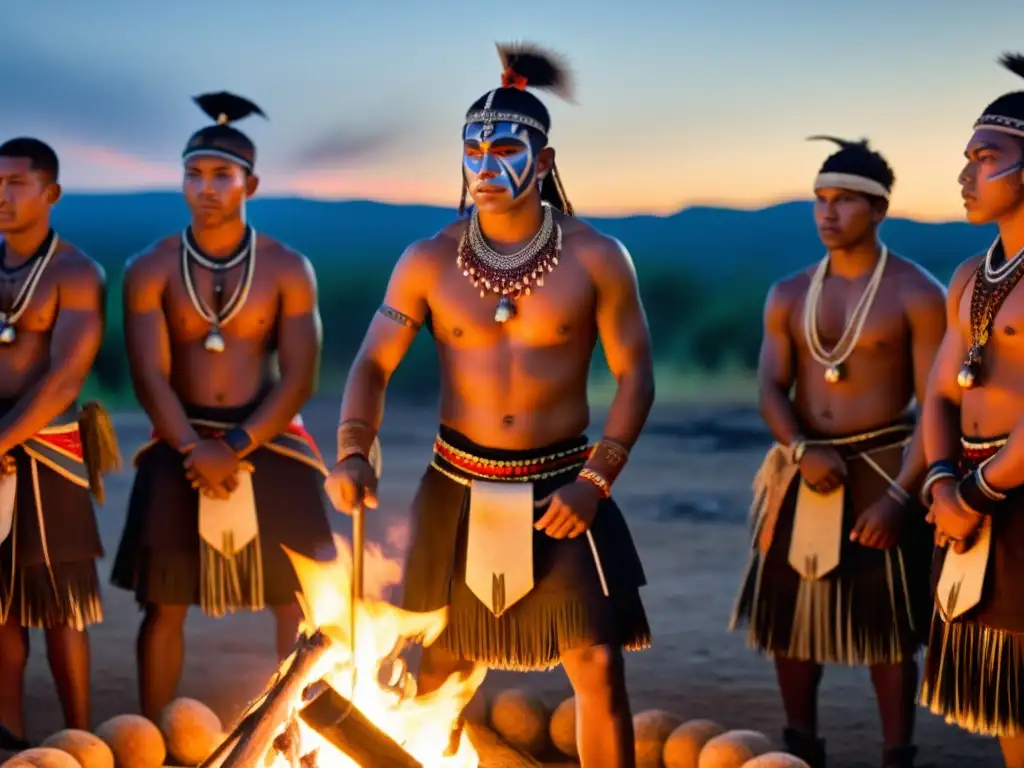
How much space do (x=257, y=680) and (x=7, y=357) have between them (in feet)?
6.16

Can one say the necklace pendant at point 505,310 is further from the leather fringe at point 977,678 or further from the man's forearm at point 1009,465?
the leather fringe at point 977,678

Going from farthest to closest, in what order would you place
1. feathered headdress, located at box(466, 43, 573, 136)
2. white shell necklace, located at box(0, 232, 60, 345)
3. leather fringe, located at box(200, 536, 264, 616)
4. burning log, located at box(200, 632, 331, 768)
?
leather fringe, located at box(200, 536, 264, 616), white shell necklace, located at box(0, 232, 60, 345), feathered headdress, located at box(466, 43, 573, 136), burning log, located at box(200, 632, 331, 768)

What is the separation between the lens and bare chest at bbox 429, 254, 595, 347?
3799 millimetres

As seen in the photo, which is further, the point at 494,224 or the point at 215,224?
the point at 215,224

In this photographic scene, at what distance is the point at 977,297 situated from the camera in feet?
12.6

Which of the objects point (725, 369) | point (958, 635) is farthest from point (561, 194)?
point (725, 369)

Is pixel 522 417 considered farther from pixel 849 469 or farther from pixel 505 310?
pixel 849 469

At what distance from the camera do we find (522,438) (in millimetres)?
3844

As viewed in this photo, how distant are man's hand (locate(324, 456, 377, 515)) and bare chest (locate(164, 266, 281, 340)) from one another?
52.0 inches

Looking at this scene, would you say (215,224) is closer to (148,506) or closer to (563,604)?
(148,506)

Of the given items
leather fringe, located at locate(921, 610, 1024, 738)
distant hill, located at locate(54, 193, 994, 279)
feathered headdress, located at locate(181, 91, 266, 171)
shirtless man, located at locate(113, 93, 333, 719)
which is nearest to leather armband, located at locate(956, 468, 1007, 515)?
leather fringe, located at locate(921, 610, 1024, 738)

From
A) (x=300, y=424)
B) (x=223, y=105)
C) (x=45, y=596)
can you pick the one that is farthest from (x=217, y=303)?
(x=45, y=596)

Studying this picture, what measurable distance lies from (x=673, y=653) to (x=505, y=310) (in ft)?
10.0

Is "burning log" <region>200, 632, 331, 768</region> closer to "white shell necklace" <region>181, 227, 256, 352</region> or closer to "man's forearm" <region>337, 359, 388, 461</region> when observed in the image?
"man's forearm" <region>337, 359, 388, 461</region>
